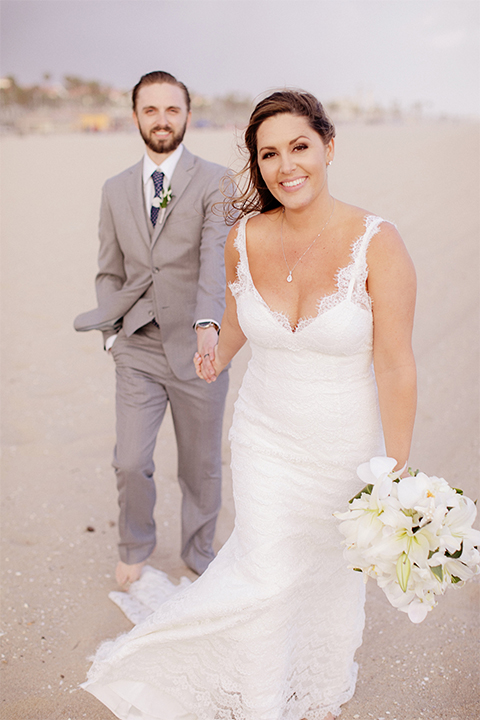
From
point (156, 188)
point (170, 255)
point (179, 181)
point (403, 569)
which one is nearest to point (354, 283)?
point (403, 569)

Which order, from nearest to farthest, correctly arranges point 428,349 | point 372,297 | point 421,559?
1. point 421,559
2. point 372,297
3. point 428,349

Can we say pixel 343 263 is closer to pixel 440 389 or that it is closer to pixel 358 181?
pixel 440 389

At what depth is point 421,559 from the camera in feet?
6.55

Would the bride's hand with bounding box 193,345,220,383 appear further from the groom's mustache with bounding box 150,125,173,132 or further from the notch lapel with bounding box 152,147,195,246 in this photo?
the groom's mustache with bounding box 150,125,173,132

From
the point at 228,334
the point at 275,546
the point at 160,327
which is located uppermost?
the point at 228,334

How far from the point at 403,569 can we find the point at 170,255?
2233 millimetres

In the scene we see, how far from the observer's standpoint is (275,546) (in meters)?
2.51

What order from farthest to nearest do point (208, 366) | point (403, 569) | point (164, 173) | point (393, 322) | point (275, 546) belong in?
point (164, 173)
point (208, 366)
point (275, 546)
point (393, 322)
point (403, 569)

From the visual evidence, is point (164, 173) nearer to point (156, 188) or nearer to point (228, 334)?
point (156, 188)

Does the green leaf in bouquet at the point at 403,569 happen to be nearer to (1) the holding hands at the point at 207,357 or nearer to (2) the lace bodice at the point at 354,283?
(2) the lace bodice at the point at 354,283

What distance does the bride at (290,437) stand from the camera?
2455 millimetres

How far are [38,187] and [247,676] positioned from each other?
17624mm

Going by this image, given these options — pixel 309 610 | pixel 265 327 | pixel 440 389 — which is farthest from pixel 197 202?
pixel 440 389

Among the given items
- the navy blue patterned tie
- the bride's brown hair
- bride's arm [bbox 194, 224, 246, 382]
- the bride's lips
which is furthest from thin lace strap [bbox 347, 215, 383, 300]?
the navy blue patterned tie
